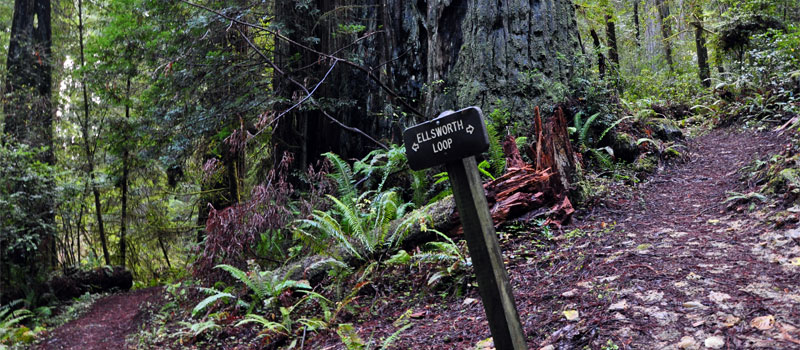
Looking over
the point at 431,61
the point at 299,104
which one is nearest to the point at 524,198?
the point at 431,61

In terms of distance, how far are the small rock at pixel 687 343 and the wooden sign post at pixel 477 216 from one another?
794 mm

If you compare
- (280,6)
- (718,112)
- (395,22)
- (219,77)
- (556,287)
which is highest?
(280,6)

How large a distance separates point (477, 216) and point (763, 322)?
1.61 metres

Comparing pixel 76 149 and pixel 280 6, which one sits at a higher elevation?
pixel 280 6

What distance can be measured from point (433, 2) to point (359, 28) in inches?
53.7

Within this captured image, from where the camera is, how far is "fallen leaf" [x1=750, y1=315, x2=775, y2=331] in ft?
8.00

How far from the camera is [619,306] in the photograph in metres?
2.97

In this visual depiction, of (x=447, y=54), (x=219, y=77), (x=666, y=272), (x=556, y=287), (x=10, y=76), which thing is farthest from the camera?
(x=10, y=76)

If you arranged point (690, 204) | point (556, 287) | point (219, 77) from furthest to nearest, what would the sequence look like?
point (219, 77) < point (690, 204) < point (556, 287)

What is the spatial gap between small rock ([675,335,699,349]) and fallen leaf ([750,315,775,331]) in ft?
1.11

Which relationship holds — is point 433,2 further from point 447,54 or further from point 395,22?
point 395,22

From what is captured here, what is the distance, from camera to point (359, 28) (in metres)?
8.19

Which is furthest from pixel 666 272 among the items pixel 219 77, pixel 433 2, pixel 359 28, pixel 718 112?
pixel 718 112

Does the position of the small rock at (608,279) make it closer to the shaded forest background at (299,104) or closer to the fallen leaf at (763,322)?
the fallen leaf at (763,322)
